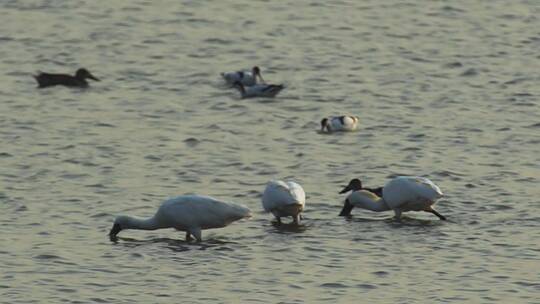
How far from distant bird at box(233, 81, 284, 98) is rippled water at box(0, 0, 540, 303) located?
146 mm

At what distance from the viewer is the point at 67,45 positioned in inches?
1396

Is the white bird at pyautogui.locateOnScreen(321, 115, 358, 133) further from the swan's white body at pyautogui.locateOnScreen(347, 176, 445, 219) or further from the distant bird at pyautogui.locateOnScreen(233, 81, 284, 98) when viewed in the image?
the swan's white body at pyautogui.locateOnScreen(347, 176, 445, 219)

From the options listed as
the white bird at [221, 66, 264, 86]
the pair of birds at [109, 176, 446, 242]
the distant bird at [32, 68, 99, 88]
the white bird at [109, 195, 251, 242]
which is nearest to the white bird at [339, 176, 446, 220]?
the pair of birds at [109, 176, 446, 242]

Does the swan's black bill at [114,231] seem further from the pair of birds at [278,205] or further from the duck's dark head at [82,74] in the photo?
the duck's dark head at [82,74]

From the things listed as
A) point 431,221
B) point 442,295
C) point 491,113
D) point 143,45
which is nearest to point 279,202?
point 431,221

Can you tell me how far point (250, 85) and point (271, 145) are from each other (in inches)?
170

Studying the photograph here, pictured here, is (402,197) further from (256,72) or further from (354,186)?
(256,72)

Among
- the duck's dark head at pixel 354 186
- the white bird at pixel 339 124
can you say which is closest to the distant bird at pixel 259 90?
the white bird at pixel 339 124

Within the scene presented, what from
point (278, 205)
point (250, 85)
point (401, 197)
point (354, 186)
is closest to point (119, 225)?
point (278, 205)

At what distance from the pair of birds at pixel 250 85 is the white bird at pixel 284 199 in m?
8.69

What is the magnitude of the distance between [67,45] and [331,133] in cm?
926

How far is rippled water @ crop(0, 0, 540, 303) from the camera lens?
64.1 feet

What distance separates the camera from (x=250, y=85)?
31156mm

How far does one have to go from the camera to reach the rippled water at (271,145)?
64.1 ft
